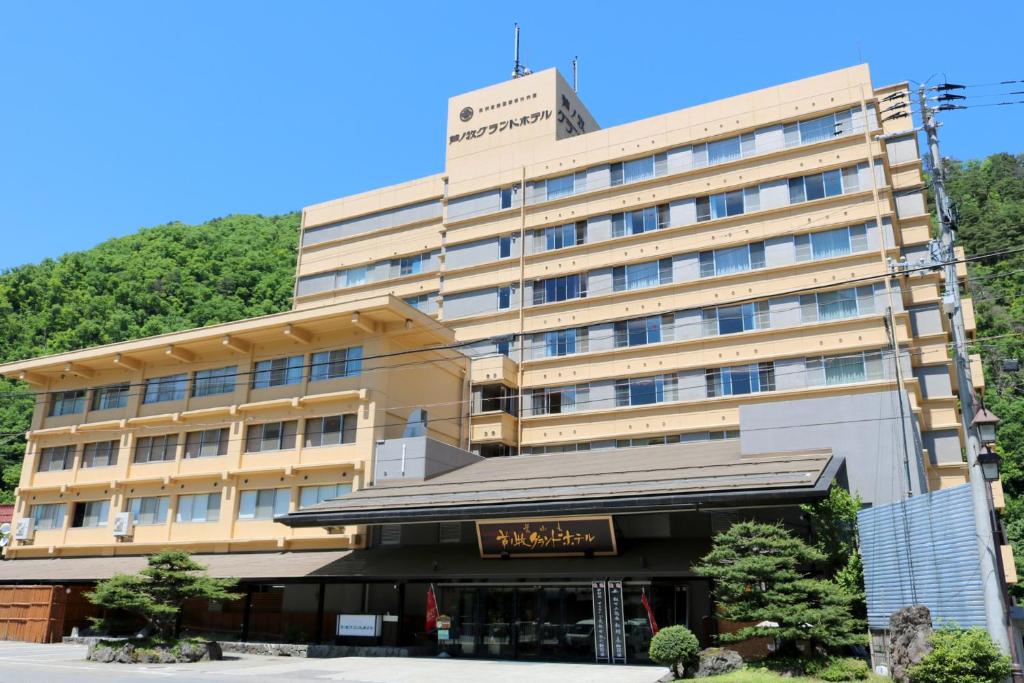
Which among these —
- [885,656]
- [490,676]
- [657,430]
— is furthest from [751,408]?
[657,430]

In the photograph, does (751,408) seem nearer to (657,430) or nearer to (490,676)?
(490,676)

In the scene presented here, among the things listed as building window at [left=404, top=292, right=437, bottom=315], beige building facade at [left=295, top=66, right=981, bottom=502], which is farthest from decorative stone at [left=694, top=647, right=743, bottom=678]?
building window at [left=404, top=292, right=437, bottom=315]

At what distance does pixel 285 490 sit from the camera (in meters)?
35.8

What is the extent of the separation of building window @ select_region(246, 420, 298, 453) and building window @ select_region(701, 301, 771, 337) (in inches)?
862

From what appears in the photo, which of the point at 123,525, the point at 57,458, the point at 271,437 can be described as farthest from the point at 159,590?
the point at 57,458

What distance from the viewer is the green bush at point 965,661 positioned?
586 inches

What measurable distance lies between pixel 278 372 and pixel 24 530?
16.5 m

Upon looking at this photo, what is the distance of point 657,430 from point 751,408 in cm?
1590

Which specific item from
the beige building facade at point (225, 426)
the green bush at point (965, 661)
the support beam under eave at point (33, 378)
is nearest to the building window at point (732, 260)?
the beige building facade at point (225, 426)

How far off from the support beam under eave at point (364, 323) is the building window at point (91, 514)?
54.0 feet

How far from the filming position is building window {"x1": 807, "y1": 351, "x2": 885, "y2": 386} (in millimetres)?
39531

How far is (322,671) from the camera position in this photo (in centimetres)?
2336

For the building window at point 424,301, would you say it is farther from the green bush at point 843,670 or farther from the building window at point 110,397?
the green bush at point 843,670

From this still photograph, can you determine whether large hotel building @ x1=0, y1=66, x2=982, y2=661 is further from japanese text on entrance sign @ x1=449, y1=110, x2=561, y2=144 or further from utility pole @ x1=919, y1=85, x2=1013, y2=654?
utility pole @ x1=919, y1=85, x2=1013, y2=654
